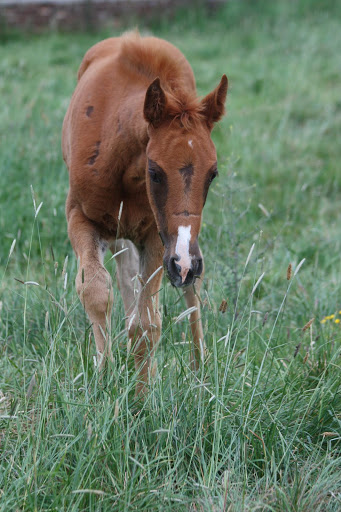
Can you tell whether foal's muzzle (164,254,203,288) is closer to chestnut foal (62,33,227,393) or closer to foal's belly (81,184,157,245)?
chestnut foal (62,33,227,393)

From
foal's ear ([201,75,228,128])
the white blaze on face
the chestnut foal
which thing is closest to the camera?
the white blaze on face

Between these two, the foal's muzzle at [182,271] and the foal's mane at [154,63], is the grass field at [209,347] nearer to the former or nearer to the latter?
the foal's muzzle at [182,271]

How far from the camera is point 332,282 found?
4.63m

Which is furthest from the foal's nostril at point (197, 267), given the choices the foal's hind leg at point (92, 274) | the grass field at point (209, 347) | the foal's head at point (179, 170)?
the foal's hind leg at point (92, 274)

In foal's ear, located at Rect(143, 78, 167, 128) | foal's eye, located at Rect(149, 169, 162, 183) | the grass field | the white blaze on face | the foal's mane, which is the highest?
the foal's mane

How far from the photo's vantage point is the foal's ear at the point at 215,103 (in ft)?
10.5

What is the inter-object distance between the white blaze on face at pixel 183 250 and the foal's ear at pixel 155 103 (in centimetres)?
56

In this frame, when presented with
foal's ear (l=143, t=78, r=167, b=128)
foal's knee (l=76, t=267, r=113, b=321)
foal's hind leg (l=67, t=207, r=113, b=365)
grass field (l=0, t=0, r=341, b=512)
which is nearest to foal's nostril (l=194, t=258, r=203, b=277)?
grass field (l=0, t=0, r=341, b=512)

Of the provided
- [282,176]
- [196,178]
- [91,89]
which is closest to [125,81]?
[91,89]

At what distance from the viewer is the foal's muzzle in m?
2.73

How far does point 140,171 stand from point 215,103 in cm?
48

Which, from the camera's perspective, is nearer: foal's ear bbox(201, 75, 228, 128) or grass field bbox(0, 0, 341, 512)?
grass field bbox(0, 0, 341, 512)

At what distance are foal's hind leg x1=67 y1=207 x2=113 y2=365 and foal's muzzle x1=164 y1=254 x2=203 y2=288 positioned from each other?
1.13 ft

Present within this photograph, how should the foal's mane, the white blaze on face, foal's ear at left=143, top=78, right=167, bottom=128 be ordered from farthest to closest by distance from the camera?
1. the foal's mane
2. foal's ear at left=143, top=78, right=167, bottom=128
3. the white blaze on face
